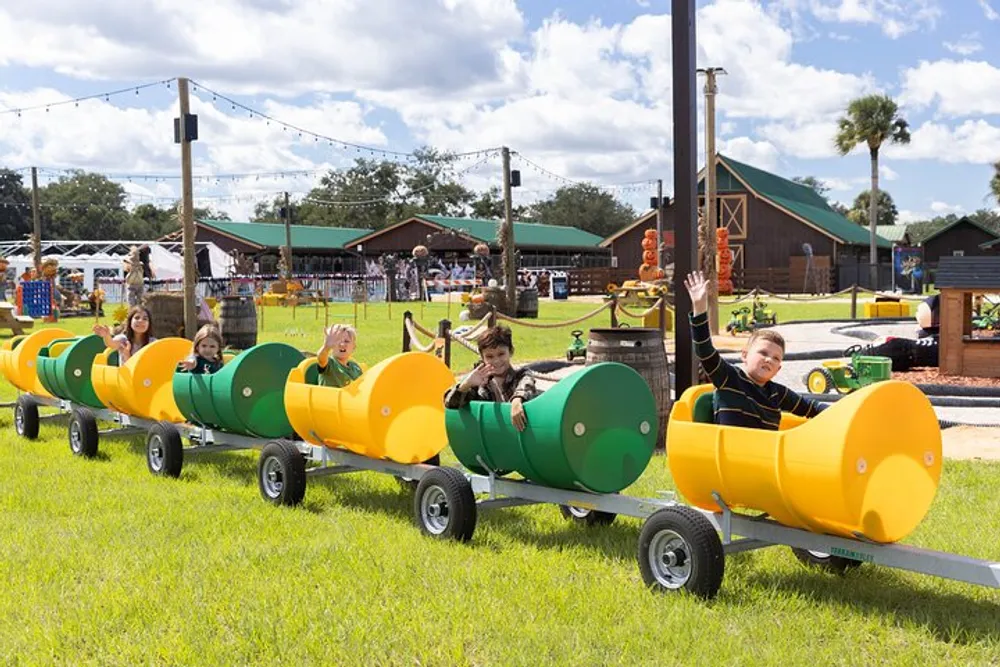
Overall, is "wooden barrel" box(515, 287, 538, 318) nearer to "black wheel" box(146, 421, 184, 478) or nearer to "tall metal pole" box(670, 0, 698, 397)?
"tall metal pole" box(670, 0, 698, 397)

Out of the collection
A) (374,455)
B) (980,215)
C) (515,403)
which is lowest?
(374,455)

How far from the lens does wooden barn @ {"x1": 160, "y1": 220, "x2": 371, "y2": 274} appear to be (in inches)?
2414

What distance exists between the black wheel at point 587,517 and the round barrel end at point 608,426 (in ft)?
2.31

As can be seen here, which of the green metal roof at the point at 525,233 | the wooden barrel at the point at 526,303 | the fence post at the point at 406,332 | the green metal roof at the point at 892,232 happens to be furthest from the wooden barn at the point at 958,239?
the fence post at the point at 406,332

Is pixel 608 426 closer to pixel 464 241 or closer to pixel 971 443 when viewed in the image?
pixel 971 443

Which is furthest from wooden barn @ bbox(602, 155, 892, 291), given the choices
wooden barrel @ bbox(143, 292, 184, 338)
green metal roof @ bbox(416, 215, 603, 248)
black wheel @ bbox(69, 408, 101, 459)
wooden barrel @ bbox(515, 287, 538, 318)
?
black wheel @ bbox(69, 408, 101, 459)

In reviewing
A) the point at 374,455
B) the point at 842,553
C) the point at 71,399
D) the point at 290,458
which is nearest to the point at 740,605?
the point at 842,553

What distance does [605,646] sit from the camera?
14.6ft

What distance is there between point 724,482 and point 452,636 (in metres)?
1.51

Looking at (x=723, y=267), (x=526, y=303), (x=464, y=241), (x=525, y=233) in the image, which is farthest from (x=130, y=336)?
(x=525, y=233)

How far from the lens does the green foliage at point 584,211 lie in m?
114

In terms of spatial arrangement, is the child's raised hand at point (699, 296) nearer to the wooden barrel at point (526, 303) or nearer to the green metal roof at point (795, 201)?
the wooden barrel at point (526, 303)

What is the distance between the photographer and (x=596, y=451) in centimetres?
589

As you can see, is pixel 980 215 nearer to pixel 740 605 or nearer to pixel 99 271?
pixel 99 271
